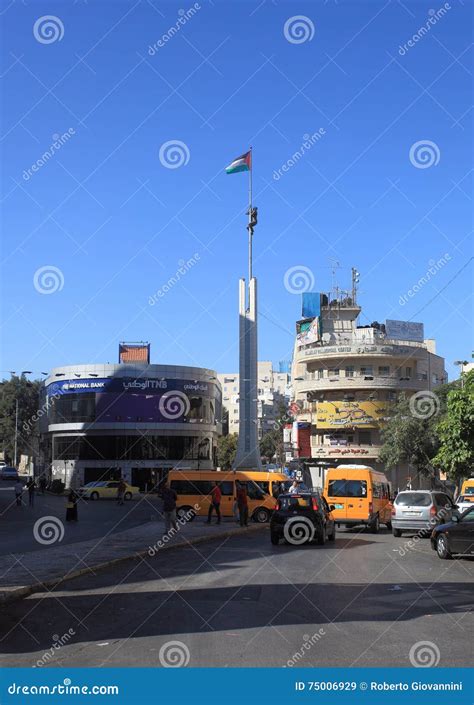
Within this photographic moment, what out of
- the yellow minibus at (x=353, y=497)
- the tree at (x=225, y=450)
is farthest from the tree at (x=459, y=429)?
the tree at (x=225, y=450)

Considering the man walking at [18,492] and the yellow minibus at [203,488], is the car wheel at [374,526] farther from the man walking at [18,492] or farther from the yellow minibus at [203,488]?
the man walking at [18,492]

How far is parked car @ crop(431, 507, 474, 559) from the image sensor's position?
A: 18.5m

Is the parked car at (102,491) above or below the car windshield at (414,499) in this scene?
below

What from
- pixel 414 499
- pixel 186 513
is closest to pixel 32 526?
pixel 186 513

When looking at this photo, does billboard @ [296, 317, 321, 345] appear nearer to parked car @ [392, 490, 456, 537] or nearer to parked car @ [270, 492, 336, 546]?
parked car @ [392, 490, 456, 537]

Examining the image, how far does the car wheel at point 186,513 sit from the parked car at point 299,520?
1199 centimetres

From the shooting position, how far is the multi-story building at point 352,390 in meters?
69.9

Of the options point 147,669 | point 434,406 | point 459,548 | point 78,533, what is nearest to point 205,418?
point 434,406

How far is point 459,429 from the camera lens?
26.6m

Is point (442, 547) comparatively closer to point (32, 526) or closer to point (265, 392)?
point (32, 526)

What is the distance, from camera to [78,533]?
25.9 metres

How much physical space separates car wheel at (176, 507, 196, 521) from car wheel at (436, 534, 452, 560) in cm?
1659

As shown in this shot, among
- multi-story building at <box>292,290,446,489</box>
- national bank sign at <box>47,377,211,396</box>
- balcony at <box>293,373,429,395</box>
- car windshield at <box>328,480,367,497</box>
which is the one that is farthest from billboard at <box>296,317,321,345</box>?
car windshield at <box>328,480,367,497</box>

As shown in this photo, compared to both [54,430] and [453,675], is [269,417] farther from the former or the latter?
[453,675]
